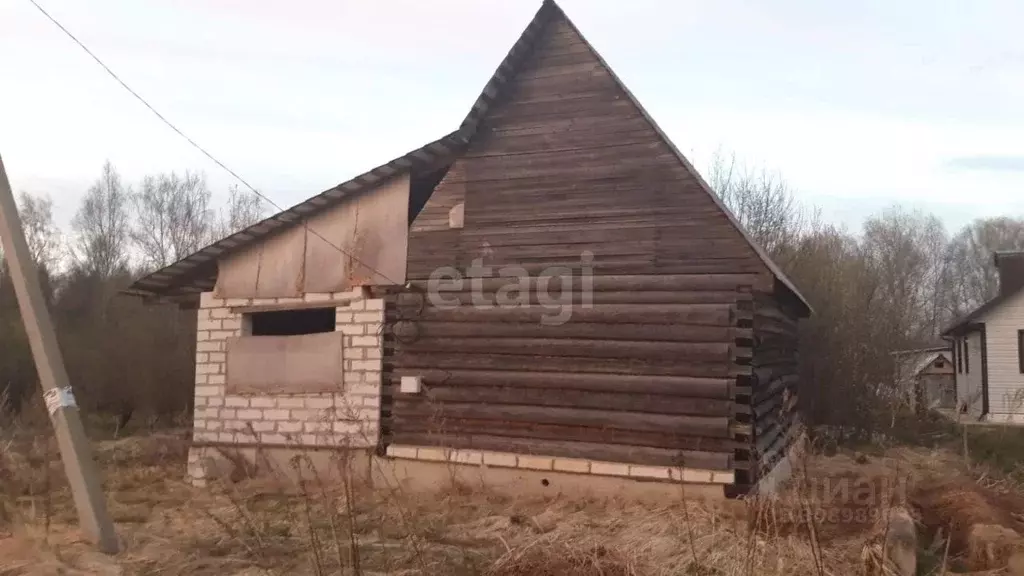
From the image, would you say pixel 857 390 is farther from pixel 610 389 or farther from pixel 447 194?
pixel 447 194

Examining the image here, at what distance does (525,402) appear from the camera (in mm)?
9805

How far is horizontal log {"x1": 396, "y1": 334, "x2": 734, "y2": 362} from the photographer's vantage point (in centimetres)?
900

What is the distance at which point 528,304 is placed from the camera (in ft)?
32.6

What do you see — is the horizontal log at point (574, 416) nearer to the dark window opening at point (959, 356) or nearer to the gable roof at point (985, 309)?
the gable roof at point (985, 309)

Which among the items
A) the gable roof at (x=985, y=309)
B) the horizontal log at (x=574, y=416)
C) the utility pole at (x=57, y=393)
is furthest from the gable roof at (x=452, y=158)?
the gable roof at (x=985, y=309)

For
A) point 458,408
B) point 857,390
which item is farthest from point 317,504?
point 857,390

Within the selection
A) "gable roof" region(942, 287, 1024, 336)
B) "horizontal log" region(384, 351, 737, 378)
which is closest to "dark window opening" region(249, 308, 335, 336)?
"horizontal log" region(384, 351, 737, 378)

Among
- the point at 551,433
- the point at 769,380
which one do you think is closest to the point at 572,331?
the point at 551,433

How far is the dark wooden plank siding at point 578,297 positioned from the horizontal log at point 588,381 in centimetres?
2

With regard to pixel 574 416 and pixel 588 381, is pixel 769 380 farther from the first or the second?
pixel 574 416

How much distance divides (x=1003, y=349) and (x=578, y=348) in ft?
72.8

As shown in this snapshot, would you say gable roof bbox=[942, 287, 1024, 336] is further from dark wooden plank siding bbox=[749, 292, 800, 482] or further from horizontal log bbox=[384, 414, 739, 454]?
horizontal log bbox=[384, 414, 739, 454]

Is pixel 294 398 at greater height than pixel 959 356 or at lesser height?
lesser

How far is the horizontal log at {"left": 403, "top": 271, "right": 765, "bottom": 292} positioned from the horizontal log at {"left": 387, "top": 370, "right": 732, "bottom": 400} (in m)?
1.04
